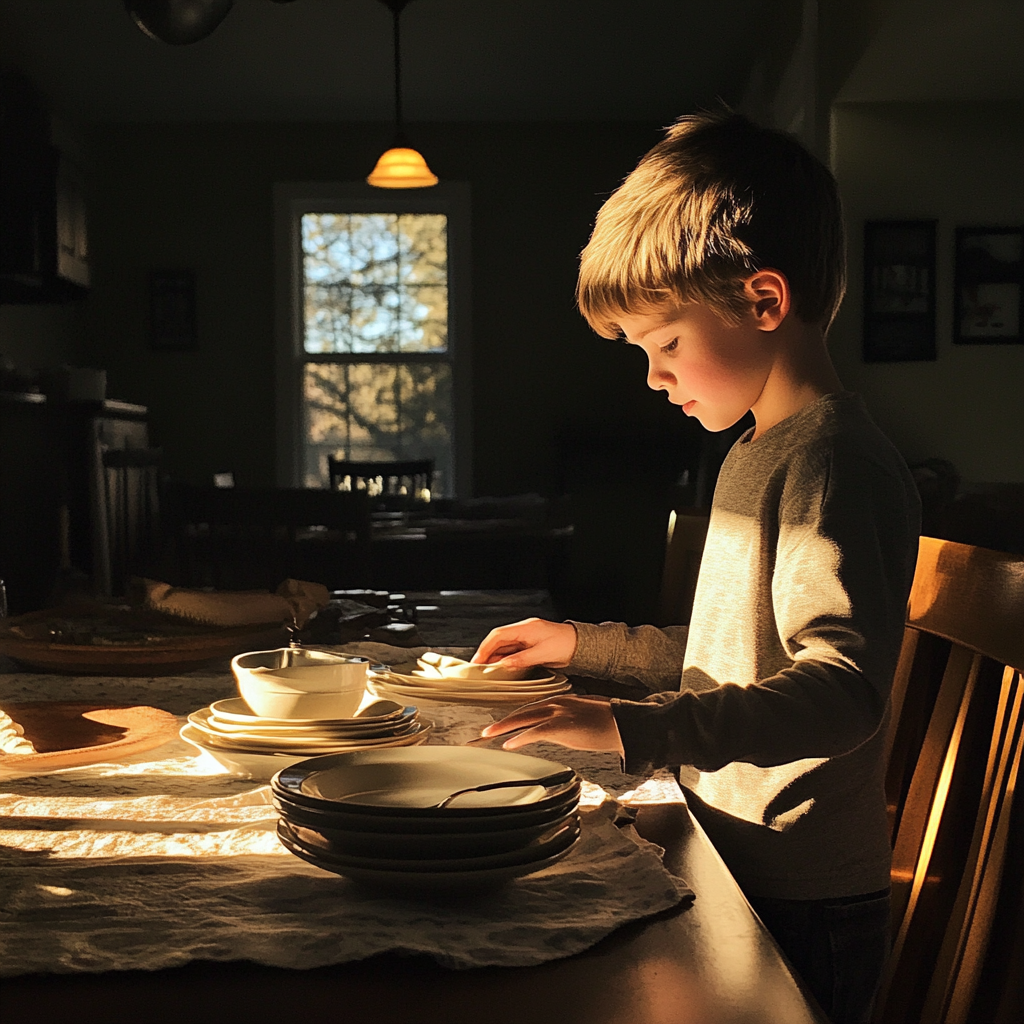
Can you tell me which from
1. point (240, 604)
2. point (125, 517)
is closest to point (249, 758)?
point (240, 604)

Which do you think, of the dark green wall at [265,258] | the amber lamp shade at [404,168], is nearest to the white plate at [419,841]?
the amber lamp shade at [404,168]

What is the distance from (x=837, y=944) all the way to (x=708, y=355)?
50cm

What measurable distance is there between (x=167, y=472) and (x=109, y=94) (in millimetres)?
2422

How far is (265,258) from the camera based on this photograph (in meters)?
7.70

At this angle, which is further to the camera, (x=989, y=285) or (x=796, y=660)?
(x=989, y=285)

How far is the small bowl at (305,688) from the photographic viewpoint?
854 mm

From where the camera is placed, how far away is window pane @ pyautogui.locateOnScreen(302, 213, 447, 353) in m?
7.73

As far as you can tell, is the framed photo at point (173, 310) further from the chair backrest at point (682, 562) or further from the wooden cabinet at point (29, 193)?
the chair backrest at point (682, 562)

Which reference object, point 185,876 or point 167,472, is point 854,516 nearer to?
point 185,876

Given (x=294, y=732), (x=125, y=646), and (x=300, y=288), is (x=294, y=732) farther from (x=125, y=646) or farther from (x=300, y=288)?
(x=300, y=288)

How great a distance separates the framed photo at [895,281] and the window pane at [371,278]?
3192mm

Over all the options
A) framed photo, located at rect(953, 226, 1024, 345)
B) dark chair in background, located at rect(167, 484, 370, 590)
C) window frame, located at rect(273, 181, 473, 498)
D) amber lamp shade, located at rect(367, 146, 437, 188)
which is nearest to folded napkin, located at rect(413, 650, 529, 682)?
dark chair in background, located at rect(167, 484, 370, 590)

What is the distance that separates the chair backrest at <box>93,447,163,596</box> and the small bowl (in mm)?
4343

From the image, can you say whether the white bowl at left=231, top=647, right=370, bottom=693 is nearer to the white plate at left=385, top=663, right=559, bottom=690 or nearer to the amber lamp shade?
the white plate at left=385, top=663, right=559, bottom=690
